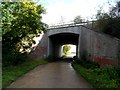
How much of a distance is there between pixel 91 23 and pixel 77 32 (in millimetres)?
5074

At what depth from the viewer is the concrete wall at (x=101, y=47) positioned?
23.1 m

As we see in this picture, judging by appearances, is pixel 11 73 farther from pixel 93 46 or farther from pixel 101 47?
pixel 93 46

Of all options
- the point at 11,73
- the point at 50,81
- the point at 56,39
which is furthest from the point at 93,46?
the point at 56,39

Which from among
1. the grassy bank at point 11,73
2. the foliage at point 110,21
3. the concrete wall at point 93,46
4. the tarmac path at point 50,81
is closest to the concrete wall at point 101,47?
the concrete wall at point 93,46

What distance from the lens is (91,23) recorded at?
3488 cm

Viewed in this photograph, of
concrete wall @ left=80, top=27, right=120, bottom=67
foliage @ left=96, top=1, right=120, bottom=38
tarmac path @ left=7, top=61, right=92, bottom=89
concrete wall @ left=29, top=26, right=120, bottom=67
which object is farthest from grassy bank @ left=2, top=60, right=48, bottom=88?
foliage @ left=96, top=1, right=120, bottom=38

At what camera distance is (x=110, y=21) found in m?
26.8

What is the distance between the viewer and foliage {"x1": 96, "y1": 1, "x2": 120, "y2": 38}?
25.7 meters

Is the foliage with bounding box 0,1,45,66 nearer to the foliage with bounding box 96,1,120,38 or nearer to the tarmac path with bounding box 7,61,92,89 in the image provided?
the foliage with bounding box 96,1,120,38

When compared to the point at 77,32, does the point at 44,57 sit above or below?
below

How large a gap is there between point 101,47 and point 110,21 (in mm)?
2621

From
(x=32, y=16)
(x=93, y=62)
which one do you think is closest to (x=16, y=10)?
(x=32, y=16)

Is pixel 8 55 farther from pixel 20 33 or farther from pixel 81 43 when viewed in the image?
pixel 81 43

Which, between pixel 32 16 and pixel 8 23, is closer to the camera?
pixel 8 23
